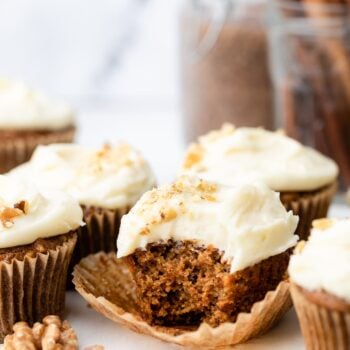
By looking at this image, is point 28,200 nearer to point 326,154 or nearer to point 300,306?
point 300,306

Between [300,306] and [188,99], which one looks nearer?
[300,306]

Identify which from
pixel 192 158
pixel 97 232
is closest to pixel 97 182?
pixel 97 232

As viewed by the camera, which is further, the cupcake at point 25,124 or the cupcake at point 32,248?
the cupcake at point 25,124

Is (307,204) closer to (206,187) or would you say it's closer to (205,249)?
(206,187)

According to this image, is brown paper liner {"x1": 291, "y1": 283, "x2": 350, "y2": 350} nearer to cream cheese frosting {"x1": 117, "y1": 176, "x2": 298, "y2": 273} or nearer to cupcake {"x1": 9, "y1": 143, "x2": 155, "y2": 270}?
cream cheese frosting {"x1": 117, "y1": 176, "x2": 298, "y2": 273}

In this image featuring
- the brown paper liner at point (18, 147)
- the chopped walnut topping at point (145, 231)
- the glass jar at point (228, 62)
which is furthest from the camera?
the glass jar at point (228, 62)

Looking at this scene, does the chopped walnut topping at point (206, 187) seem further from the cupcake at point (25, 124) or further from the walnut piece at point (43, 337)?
the cupcake at point (25, 124)

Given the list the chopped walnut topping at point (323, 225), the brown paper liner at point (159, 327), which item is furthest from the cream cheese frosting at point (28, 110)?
the chopped walnut topping at point (323, 225)

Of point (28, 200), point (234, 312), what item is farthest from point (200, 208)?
point (28, 200)
